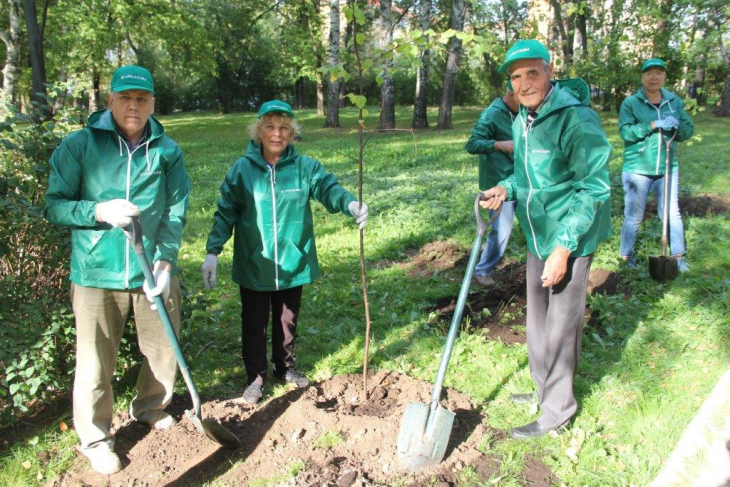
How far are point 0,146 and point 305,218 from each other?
185 cm

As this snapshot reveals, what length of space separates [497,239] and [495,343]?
1.31 m

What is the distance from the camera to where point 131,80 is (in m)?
2.73

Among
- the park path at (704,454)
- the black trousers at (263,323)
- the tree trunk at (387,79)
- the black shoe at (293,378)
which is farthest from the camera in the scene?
the tree trunk at (387,79)

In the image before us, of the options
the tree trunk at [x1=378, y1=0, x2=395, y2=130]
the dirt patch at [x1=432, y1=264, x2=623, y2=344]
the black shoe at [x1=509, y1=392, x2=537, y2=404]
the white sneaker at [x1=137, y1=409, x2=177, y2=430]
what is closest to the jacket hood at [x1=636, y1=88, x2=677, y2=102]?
the dirt patch at [x1=432, y1=264, x2=623, y2=344]

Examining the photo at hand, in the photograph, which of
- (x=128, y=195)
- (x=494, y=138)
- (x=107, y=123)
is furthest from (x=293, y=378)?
(x=494, y=138)

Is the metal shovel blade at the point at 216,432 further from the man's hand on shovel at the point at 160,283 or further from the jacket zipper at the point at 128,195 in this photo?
the jacket zipper at the point at 128,195

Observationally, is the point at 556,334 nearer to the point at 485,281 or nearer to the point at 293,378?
the point at 293,378

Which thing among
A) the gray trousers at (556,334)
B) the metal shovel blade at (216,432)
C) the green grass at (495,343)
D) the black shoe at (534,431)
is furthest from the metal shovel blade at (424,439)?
the metal shovel blade at (216,432)

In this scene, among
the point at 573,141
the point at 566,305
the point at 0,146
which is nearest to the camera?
the point at 573,141

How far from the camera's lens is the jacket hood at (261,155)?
135 inches

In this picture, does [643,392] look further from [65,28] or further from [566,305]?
[65,28]

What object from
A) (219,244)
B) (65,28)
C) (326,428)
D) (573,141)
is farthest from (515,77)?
(65,28)

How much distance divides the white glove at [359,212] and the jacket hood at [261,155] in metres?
0.49

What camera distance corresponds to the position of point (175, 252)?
118 inches
